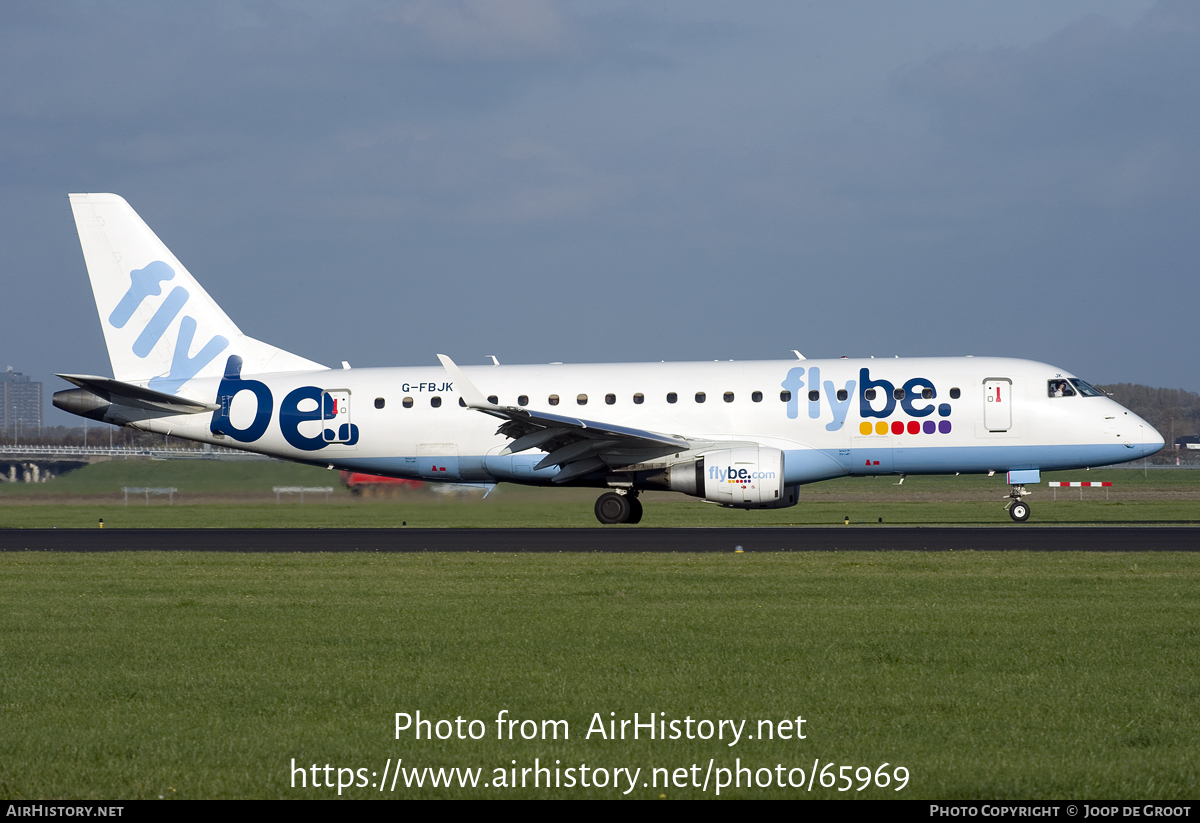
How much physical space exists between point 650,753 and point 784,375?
22735 mm

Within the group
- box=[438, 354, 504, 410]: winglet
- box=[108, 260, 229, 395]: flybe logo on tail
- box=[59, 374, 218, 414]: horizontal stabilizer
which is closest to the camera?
box=[438, 354, 504, 410]: winglet

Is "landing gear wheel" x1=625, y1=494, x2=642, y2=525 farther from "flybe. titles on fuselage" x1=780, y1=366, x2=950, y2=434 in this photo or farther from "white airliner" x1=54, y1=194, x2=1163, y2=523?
"flybe. titles on fuselage" x1=780, y1=366, x2=950, y2=434

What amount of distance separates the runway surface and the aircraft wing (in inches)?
79.6

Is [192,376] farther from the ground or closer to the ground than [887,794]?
farther from the ground

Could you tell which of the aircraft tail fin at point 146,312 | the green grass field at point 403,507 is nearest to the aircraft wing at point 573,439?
the green grass field at point 403,507

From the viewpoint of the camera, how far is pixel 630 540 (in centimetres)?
2352

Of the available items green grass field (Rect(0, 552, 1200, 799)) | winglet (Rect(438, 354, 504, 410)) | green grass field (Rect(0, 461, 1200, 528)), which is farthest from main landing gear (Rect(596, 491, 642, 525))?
green grass field (Rect(0, 552, 1200, 799))

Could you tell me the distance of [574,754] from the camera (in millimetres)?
6715

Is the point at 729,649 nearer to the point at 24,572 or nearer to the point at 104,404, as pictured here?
the point at 24,572

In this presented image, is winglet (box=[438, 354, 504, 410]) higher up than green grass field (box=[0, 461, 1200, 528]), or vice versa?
winglet (box=[438, 354, 504, 410])

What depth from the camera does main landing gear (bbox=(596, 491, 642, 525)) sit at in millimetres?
30125

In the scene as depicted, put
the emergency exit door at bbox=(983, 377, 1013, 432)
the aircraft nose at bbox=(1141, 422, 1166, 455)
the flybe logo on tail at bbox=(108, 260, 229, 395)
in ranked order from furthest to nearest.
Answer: the flybe logo on tail at bbox=(108, 260, 229, 395), the emergency exit door at bbox=(983, 377, 1013, 432), the aircraft nose at bbox=(1141, 422, 1166, 455)
